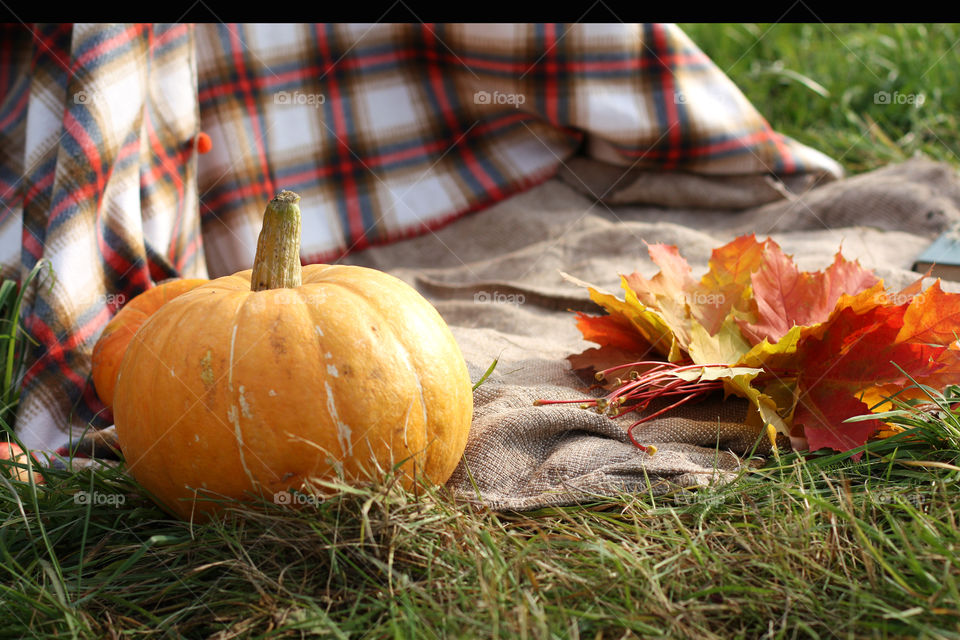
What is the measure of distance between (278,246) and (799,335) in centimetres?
90

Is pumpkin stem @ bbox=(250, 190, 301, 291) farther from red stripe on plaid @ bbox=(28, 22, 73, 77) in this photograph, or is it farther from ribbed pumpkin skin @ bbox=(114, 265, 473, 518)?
red stripe on plaid @ bbox=(28, 22, 73, 77)

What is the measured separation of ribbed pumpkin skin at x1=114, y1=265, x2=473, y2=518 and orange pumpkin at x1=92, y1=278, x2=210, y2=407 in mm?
467

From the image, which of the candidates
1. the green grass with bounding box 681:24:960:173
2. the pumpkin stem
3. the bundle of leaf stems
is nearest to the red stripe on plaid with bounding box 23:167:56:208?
the pumpkin stem

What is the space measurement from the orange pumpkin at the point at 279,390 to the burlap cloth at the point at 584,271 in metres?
0.19

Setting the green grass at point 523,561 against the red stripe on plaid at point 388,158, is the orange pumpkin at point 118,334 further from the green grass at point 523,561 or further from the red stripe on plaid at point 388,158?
the red stripe on plaid at point 388,158

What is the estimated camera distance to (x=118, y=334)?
1.76 meters

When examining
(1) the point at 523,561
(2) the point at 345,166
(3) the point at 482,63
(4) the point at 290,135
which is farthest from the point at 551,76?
(1) the point at 523,561

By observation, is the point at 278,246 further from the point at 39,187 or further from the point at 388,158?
the point at 388,158

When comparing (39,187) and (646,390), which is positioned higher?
(39,187)

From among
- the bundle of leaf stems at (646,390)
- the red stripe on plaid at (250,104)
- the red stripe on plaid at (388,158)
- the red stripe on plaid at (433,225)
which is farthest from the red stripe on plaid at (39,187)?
the bundle of leaf stems at (646,390)

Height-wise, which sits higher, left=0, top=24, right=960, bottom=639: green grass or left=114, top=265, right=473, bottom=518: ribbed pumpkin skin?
left=114, top=265, right=473, bottom=518: ribbed pumpkin skin

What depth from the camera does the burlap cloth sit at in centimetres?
141
